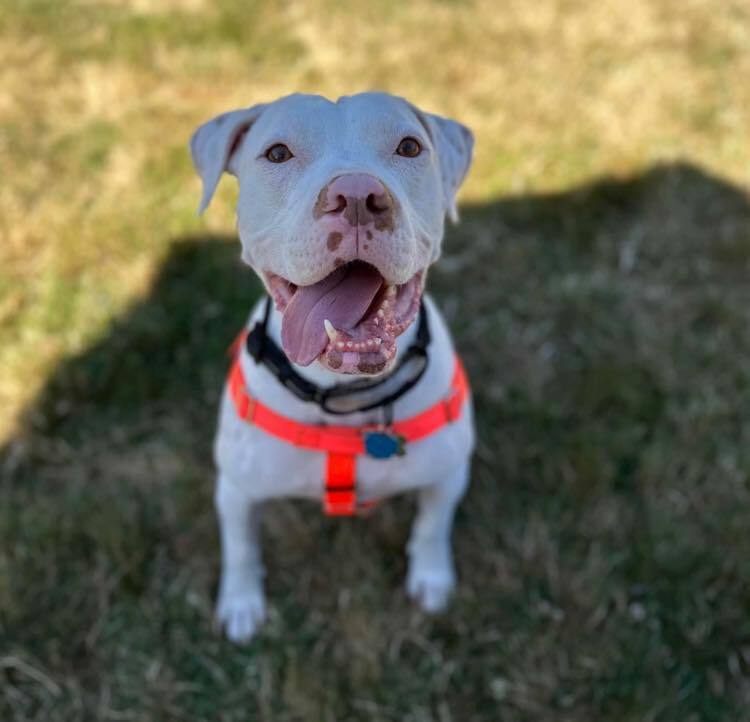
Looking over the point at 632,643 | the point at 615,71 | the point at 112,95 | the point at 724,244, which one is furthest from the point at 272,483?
the point at 615,71

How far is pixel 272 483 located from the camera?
269 cm

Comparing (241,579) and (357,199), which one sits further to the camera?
(241,579)

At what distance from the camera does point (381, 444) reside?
8.28 ft

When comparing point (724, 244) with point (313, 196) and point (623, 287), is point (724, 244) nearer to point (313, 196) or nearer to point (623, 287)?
point (623, 287)

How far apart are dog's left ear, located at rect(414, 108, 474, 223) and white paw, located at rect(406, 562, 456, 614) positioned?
1.41 meters

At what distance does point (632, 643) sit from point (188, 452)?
79.7 inches

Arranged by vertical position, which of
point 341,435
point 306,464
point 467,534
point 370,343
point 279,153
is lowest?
point 467,534

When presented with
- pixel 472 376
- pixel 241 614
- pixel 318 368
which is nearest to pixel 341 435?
pixel 318 368

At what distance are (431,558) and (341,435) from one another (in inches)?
34.7

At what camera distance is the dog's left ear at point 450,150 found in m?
2.46

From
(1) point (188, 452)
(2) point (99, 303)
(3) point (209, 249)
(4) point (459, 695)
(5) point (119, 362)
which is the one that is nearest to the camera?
(4) point (459, 695)

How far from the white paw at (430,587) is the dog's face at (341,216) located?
1.41 metres

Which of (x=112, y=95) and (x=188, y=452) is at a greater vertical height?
(x=112, y=95)

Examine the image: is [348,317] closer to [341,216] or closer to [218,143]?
[341,216]
